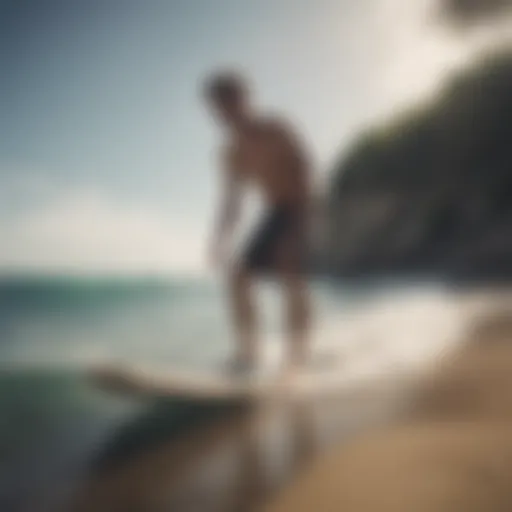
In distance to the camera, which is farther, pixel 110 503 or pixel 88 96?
pixel 88 96

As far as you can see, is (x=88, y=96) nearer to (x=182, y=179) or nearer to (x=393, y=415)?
(x=182, y=179)

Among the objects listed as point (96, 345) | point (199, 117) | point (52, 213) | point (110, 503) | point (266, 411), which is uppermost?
point (199, 117)

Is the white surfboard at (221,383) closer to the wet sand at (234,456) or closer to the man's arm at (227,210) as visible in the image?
the wet sand at (234,456)

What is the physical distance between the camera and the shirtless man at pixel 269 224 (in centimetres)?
105

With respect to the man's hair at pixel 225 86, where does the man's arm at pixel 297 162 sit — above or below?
below

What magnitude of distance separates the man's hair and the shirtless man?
31 mm

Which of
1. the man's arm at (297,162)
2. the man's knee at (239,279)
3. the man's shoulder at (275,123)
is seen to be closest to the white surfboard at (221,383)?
the man's knee at (239,279)

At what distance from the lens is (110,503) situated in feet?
3.26

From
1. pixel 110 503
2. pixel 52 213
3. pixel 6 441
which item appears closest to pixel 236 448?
pixel 110 503

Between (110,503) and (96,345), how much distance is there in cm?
24

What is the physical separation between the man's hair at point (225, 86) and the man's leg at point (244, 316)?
285 mm

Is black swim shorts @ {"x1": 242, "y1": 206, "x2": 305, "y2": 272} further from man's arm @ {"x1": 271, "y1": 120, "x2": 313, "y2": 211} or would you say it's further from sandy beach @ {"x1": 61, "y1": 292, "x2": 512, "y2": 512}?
sandy beach @ {"x1": 61, "y1": 292, "x2": 512, "y2": 512}

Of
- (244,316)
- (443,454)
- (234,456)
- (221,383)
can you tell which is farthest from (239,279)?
(443,454)

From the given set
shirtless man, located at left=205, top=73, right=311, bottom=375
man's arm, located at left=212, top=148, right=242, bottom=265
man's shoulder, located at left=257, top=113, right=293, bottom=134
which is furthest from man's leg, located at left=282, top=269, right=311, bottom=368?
man's shoulder, located at left=257, top=113, right=293, bottom=134
